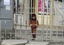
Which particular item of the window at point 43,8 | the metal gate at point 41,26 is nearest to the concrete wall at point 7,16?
the metal gate at point 41,26

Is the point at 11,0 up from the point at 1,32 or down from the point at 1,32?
up

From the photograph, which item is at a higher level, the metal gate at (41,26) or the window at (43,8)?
the window at (43,8)

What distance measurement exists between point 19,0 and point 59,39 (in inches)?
160

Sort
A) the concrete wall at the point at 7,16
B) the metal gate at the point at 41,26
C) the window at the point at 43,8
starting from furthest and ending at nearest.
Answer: the window at the point at 43,8
the concrete wall at the point at 7,16
the metal gate at the point at 41,26

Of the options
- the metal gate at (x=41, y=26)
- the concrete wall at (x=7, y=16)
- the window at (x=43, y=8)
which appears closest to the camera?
the metal gate at (x=41, y=26)

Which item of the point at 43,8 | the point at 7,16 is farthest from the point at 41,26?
the point at 7,16

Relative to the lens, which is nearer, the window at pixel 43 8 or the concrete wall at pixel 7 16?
the concrete wall at pixel 7 16

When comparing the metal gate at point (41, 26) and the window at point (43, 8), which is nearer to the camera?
the metal gate at point (41, 26)

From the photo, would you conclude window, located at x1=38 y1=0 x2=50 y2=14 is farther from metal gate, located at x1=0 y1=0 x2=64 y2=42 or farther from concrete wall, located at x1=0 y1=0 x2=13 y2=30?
concrete wall, located at x1=0 y1=0 x2=13 y2=30

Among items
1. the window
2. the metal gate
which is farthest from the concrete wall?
the window

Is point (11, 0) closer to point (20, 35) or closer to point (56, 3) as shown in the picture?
point (20, 35)

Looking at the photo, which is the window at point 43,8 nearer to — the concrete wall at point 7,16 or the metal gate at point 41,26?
the metal gate at point 41,26

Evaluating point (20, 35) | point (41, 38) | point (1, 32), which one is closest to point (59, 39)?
point (41, 38)

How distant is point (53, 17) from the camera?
11.5 meters
